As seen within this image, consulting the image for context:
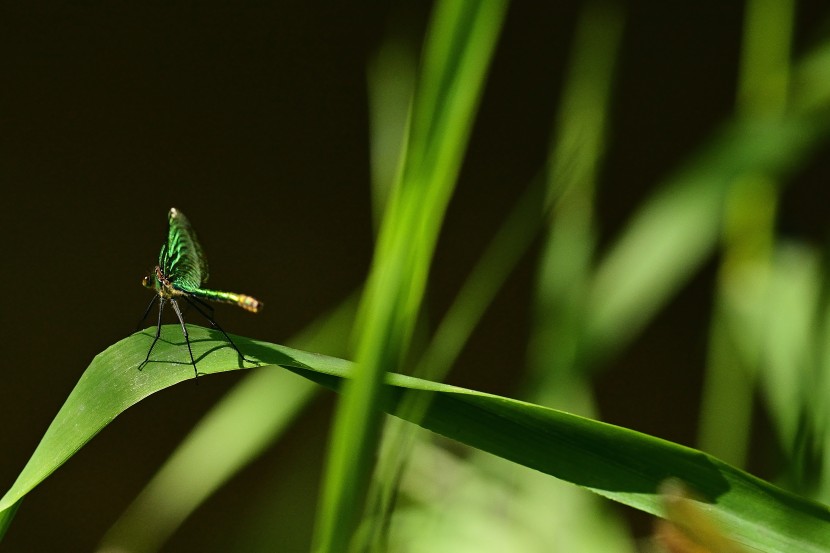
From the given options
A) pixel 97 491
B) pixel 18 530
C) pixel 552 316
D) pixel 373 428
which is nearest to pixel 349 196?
pixel 97 491

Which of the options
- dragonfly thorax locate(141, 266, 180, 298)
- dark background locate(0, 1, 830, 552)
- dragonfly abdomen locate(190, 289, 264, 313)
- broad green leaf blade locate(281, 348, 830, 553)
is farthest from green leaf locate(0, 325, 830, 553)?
dark background locate(0, 1, 830, 552)

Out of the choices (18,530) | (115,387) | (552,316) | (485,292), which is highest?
(485,292)

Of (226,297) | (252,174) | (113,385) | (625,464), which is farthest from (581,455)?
(252,174)

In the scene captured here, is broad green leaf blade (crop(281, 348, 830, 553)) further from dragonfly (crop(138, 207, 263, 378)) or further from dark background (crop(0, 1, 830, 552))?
dark background (crop(0, 1, 830, 552))

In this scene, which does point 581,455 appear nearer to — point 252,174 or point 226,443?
point 226,443

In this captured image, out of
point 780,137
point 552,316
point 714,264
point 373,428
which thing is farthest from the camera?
point 714,264

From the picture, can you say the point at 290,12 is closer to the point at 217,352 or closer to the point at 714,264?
the point at 714,264

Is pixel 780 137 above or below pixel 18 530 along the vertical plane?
above

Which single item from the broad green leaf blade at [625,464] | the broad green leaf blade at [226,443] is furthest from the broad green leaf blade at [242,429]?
the broad green leaf blade at [625,464]
